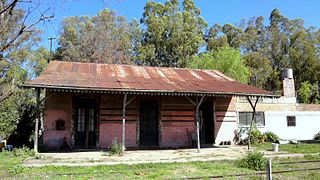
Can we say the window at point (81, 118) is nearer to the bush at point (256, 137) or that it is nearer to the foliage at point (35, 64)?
the bush at point (256, 137)

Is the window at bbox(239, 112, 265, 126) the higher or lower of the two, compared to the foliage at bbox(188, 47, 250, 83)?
lower

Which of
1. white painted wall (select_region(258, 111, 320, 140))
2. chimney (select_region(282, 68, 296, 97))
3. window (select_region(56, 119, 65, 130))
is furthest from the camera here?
chimney (select_region(282, 68, 296, 97))

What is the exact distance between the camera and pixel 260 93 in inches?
527

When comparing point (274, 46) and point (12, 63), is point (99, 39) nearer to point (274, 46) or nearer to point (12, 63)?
point (274, 46)

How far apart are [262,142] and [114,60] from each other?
58.0ft

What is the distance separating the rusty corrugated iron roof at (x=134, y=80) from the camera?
11.4 meters

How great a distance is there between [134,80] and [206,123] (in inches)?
185

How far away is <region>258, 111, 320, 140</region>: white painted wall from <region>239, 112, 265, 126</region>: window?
250 millimetres

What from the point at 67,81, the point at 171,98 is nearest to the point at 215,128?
the point at 171,98

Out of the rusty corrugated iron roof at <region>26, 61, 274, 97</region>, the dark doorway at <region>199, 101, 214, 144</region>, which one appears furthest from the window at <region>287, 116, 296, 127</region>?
the dark doorway at <region>199, 101, 214, 144</region>

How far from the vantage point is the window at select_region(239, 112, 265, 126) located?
55.2 ft

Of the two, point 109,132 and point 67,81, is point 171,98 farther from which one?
point 67,81

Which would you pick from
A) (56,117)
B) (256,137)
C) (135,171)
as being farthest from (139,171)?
(256,137)

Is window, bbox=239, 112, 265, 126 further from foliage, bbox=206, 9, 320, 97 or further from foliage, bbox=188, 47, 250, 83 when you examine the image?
foliage, bbox=206, 9, 320, 97
